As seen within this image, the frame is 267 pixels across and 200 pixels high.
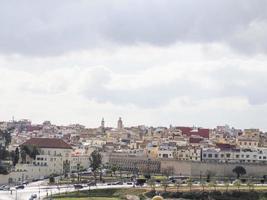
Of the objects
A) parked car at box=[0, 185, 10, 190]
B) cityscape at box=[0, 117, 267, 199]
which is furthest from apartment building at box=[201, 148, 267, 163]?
parked car at box=[0, 185, 10, 190]

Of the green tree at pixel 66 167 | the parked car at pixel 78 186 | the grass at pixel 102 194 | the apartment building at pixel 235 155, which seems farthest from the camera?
the apartment building at pixel 235 155

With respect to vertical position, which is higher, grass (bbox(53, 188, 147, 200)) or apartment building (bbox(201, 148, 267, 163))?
apartment building (bbox(201, 148, 267, 163))

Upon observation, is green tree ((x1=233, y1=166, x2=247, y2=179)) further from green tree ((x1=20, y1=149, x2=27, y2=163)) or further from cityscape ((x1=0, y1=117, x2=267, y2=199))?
green tree ((x1=20, y1=149, x2=27, y2=163))

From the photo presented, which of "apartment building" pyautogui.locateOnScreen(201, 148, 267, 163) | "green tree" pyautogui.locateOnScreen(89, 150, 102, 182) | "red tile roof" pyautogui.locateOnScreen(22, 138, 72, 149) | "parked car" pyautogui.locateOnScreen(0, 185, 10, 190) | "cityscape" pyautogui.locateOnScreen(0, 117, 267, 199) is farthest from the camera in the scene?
"apartment building" pyautogui.locateOnScreen(201, 148, 267, 163)

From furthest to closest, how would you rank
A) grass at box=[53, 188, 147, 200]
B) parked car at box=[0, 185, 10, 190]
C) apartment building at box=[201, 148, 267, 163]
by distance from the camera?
apartment building at box=[201, 148, 267, 163], parked car at box=[0, 185, 10, 190], grass at box=[53, 188, 147, 200]

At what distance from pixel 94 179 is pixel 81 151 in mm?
24805

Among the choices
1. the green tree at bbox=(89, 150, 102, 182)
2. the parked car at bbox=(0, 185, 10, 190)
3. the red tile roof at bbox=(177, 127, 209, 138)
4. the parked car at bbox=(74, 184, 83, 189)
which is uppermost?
the red tile roof at bbox=(177, 127, 209, 138)

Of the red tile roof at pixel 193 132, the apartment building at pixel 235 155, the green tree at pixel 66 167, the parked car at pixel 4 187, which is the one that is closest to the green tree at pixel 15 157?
the green tree at pixel 66 167

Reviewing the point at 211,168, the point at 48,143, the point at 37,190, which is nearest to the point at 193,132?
the point at 48,143

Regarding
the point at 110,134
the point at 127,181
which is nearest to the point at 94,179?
the point at 127,181

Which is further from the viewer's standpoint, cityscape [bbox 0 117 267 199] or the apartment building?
the apartment building

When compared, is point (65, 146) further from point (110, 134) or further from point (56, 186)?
point (110, 134)

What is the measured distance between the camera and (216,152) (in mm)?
105188

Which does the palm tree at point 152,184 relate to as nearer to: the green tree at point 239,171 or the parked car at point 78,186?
the parked car at point 78,186
